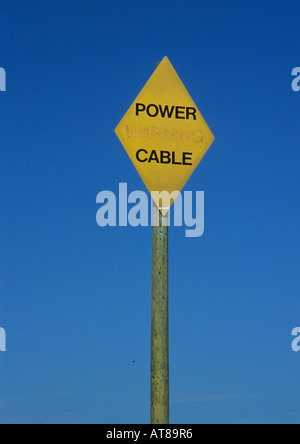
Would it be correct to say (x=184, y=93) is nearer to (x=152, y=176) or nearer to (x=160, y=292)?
(x=152, y=176)

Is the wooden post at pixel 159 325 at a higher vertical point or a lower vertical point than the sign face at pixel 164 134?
lower

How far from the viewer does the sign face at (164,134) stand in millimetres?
5820

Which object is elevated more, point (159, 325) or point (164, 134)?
A: point (164, 134)

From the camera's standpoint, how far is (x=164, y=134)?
586 cm

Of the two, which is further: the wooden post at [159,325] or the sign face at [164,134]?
the sign face at [164,134]

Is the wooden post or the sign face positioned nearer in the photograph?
the wooden post

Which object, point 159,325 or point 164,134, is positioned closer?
point 159,325

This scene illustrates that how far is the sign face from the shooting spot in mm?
5820

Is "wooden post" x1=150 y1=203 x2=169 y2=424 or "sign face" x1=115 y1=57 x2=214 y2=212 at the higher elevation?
"sign face" x1=115 y1=57 x2=214 y2=212
